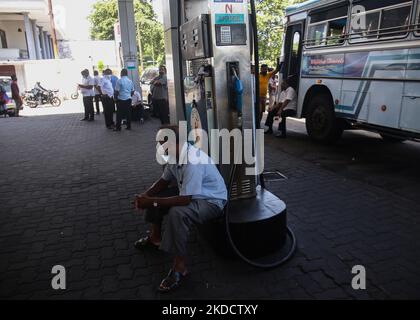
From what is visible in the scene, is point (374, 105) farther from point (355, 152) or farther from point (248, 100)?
point (248, 100)

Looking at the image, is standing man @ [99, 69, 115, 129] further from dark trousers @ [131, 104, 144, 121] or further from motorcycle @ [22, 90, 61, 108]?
motorcycle @ [22, 90, 61, 108]

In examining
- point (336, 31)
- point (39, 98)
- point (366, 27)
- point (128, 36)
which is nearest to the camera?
point (366, 27)

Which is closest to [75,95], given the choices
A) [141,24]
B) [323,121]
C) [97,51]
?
[97,51]

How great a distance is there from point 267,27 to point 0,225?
17795mm

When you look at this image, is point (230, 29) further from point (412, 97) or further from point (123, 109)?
point (123, 109)

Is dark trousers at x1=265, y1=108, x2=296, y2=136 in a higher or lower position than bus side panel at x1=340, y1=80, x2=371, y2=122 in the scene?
lower

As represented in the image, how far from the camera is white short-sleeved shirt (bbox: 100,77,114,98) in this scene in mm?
10863

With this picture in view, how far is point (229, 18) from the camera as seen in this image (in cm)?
333

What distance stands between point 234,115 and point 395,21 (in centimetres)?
416

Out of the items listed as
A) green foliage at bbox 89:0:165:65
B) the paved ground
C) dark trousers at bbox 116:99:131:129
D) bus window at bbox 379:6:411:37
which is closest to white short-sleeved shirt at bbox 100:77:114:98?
dark trousers at bbox 116:99:131:129

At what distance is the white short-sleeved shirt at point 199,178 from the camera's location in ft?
9.83

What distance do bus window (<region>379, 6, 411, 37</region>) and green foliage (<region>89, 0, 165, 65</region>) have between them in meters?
34.8

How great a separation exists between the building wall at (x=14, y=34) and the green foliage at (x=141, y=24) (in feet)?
41.2
